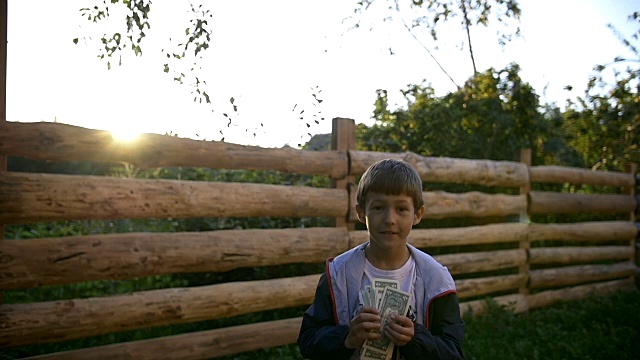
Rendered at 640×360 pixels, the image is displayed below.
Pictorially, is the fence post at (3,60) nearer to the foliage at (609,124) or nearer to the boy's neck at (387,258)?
the boy's neck at (387,258)

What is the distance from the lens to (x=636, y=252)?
32.6ft

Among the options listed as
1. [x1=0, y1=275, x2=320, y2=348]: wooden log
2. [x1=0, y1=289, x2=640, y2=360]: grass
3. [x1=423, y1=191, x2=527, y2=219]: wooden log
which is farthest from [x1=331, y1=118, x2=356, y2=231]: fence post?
[x1=0, y1=289, x2=640, y2=360]: grass

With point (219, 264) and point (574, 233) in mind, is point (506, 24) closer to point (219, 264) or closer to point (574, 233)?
point (574, 233)

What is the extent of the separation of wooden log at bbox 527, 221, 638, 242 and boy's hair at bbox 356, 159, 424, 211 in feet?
19.0

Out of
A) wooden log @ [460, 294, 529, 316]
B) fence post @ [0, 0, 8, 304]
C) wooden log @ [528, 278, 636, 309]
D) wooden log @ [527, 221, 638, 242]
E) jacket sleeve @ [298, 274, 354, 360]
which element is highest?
fence post @ [0, 0, 8, 304]

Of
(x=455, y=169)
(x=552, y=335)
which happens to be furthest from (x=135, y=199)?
(x=552, y=335)

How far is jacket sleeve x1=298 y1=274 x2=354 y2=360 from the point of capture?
2.35 meters

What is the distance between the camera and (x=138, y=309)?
14.0 feet

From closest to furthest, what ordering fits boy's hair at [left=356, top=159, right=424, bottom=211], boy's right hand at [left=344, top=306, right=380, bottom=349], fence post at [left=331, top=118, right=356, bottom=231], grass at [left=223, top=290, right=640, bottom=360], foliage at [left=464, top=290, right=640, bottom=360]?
1. boy's right hand at [left=344, top=306, right=380, bottom=349]
2. boy's hair at [left=356, top=159, right=424, bottom=211]
3. grass at [left=223, top=290, right=640, bottom=360]
4. foliage at [left=464, top=290, right=640, bottom=360]
5. fence post at [left=331, top=118, right=356, bottom=231]

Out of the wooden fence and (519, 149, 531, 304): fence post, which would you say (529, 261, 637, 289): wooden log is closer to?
(519, 149, 531, 304): fence post

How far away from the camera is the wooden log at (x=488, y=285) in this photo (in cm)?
680

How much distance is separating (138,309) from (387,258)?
2418 millimetres

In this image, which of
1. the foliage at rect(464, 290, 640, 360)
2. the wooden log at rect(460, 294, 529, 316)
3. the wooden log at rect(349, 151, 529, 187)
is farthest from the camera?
the wooden log at rect(460, 294, 529, 316)

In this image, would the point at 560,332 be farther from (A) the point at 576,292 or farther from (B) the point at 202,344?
(B) the point at 202,344
